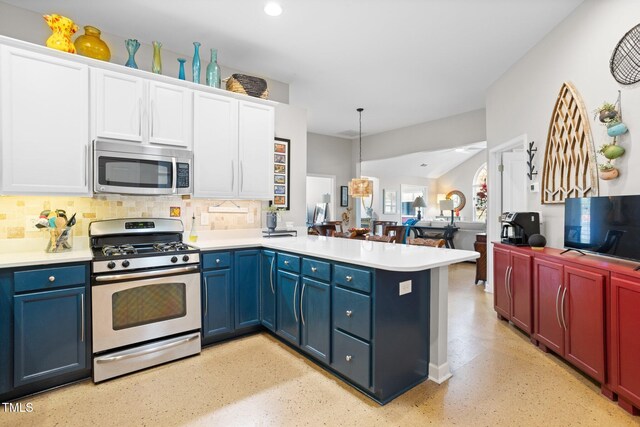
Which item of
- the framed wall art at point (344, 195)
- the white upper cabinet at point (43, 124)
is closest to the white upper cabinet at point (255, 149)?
the white upper cabinet at point (43, 124)

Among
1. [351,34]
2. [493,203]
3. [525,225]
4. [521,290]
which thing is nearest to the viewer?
[521,290]

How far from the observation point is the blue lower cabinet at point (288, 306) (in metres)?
2.66

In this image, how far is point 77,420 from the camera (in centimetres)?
192

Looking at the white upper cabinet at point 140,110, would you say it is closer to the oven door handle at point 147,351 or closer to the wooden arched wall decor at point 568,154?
the oven door handle at point 147,351

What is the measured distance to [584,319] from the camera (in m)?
2.26

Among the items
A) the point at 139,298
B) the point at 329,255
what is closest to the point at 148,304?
the point at 139,298

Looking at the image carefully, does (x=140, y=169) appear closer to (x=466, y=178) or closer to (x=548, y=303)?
(x=548, y=303)

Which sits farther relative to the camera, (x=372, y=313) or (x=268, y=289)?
(x=268, y=289)

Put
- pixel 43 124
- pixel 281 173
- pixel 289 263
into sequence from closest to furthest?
pixel 43 124 < pixel 289 263 < pixel 281 173

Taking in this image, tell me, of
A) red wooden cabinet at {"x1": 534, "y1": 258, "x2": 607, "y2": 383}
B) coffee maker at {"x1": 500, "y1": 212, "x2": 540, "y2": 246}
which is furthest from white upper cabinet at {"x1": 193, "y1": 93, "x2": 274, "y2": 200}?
red wooden cabinet at {"x1": 534, "y1": 258, "x2": 607, "y2": 383}

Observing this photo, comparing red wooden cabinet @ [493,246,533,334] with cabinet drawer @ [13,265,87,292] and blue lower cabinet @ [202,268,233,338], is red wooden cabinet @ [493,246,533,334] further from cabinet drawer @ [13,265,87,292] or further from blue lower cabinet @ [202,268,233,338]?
cabinet drawer @ [13,265,87,292]

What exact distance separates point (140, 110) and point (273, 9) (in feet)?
4.69

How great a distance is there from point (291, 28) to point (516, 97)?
9.34 ft

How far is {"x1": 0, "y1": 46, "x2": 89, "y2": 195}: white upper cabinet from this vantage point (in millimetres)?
2250
